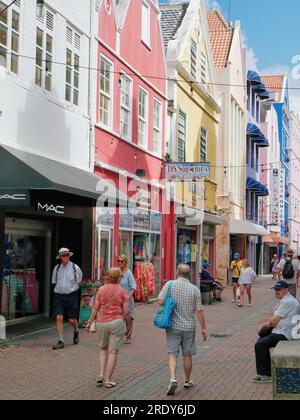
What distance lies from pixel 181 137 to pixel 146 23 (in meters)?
5.16

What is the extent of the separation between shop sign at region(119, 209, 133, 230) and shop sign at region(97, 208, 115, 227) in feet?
2.29

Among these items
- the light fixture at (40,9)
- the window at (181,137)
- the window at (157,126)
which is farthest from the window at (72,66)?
the window at (181,137)

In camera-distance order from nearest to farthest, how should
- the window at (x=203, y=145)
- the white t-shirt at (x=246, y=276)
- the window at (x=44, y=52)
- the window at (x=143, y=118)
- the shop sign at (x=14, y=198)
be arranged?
1. the shop sign at (x=14, y=198)
2. the window at (x=44, y=52)
3. the white t-shirt at (x=246, y=276)
4. the window at (x=143, y=118)
5. the window at (x=203, y=145)

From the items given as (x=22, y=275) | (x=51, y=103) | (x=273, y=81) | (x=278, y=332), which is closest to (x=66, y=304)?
(x=22, y=275)

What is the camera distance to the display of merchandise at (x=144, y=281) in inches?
749

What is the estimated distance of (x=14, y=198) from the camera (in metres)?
11.0

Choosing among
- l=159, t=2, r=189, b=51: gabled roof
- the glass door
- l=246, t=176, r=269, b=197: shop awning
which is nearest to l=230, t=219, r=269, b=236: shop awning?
l=246, t=176, r=269, b=197: shop awning

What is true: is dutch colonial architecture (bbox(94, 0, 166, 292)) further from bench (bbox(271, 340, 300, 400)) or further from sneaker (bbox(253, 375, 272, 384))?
bench (bbox(271, 340, 300, 400))

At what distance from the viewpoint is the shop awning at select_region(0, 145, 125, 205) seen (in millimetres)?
11266

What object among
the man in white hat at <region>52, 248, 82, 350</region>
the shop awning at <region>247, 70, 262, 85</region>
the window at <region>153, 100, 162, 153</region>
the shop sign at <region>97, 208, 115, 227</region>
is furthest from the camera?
the shop awning at <region>247, 70, 262, 85</region>

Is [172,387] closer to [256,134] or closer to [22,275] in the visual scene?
[22,275]

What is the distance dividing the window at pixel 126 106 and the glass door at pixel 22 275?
17.6 feet

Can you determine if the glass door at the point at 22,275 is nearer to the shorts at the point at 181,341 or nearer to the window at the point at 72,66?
the window at the point at 72,66
